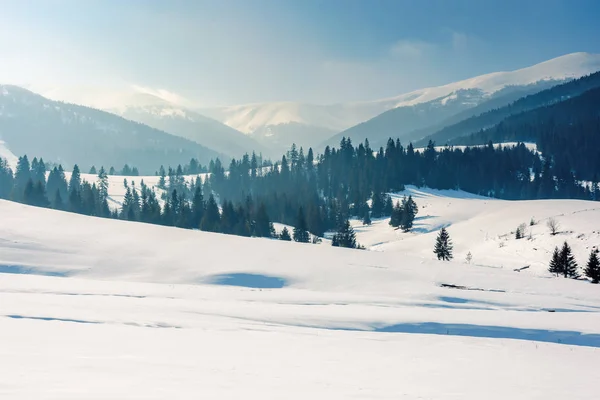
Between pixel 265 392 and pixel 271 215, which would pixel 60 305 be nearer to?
pixel 265 392

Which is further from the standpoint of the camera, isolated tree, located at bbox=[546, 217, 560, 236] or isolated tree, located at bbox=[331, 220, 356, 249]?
isolated tree, located at bbox=[331, 220, 356, 249]

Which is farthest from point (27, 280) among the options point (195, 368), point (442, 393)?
point (442, 393)

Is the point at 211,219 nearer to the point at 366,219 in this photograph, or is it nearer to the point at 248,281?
the point at 366,219

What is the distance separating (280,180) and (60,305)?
130 meters

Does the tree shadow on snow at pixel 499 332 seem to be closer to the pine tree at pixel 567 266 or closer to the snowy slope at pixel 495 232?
the pine tree at pixel 567 266

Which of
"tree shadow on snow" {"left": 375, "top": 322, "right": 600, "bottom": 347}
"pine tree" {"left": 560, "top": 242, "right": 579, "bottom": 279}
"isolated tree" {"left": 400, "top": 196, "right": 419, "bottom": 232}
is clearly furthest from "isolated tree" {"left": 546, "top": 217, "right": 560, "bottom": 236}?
"tree shadow on snow" {"left": 375, "top": 322, "right": 600, "bottom": 347}

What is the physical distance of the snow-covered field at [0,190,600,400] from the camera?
8.74m

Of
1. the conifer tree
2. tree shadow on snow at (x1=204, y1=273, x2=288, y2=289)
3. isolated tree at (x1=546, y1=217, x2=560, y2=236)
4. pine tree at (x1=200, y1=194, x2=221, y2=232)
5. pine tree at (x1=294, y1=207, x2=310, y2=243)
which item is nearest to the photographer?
tree shadow on snow at (x1=204, y1=273, x2=288, y2=289)

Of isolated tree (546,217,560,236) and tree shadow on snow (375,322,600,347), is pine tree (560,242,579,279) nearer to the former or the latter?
isolated tree (546,217,560,236)

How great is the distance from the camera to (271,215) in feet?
355

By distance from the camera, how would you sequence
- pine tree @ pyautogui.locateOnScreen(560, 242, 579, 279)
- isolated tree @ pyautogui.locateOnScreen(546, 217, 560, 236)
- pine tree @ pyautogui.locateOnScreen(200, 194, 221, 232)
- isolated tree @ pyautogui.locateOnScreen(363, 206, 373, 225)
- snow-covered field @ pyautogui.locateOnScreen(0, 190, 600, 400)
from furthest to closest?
isolated tree @ pyautogui.locateOnScreen(363, 206, 373, 225) → pine tree @ pyautogui.locateOnScreen(200, 194, 221, 232) → isolated tree @ pyautogui.locateOnScreen(546, 217, 560, 236) → pine tree @ pyautogui.locateOnScreen(560, 242, 579, 279) → snow-covered field @ pyautogui.locateOnScreen(0, 190, 600, 400)

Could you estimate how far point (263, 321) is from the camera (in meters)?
16.1

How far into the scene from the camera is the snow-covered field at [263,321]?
8.74 m

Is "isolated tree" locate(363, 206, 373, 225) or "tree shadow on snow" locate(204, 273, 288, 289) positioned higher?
"isolated tree" locate(363, 206, 373, 225)
